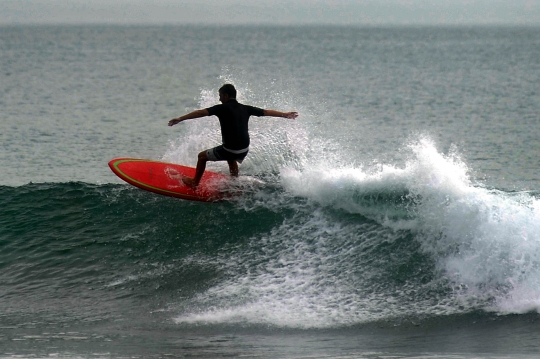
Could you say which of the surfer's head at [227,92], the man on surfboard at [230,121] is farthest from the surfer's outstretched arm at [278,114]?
the surfer's head at [227,92]

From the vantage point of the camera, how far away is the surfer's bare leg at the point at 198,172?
11688 millimetres

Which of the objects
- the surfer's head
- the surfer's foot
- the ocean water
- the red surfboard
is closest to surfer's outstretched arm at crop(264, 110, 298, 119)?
the surfer's head

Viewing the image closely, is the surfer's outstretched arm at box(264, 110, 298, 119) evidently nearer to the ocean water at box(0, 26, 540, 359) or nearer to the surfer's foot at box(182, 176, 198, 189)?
the ocean water at box(0, 26, 540, 359)

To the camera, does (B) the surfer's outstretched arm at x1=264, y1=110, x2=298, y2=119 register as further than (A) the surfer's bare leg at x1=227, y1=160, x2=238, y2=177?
No

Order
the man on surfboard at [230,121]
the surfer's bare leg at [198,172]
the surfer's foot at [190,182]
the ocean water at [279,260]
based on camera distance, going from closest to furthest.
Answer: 1. the ocean water at [279,260]
2. the man on surfboard at [230,121]
3. the surfer's bare leg at [198,172]
4. the surfer's foot at [190,182]

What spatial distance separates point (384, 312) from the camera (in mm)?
9250

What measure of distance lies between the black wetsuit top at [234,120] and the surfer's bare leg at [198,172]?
0.38 metres

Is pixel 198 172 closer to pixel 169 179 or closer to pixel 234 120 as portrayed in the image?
pixel 169 179

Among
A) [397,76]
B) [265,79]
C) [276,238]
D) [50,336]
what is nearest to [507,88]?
[397,76]

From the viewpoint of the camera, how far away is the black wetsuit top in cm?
1130

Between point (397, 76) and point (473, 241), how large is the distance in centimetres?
3692

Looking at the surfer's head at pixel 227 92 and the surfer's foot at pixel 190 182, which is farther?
the surfer's foot at pixel 190 182

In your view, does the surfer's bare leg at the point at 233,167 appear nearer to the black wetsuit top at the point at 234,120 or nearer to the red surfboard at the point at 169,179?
the red surfboard at the point at 169,179

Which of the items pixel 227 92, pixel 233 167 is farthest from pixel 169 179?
pixel 227 92
